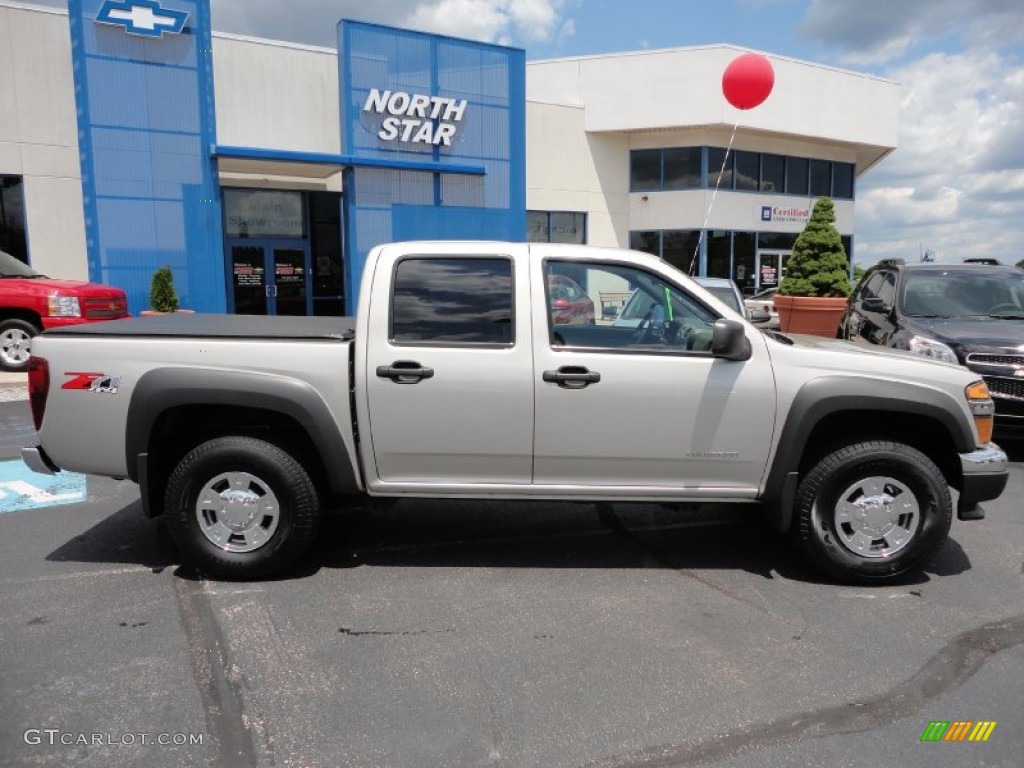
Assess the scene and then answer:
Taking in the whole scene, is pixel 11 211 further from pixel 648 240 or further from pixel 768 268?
pixel 768 268

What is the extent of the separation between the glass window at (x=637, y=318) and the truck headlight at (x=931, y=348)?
3.84 metres

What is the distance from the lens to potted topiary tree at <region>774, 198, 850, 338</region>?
14.4 metres

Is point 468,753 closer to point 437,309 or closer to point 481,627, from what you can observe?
point 481,627

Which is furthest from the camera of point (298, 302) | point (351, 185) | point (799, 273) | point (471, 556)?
point (298, 302)

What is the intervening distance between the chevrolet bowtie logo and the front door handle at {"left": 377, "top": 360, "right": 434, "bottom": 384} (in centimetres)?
1538

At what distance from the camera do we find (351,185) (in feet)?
60.3

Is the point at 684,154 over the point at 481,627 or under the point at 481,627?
over

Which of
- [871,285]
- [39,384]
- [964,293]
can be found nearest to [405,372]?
[39,384]

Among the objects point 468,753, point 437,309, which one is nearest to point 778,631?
point 468,753

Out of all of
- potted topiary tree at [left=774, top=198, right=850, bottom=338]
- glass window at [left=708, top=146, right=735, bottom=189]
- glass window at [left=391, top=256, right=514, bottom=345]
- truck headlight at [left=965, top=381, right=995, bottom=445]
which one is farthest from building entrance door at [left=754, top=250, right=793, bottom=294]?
glass window at [left=391, top=256, right=514, bottom=345]

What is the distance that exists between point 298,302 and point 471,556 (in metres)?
16.8

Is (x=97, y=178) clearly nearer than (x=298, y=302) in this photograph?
Yes

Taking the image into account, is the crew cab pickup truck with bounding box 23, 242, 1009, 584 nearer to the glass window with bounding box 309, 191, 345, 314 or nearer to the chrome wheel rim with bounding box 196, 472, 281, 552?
the chrome wheel rim with bounding box 196, 472, 281, 552

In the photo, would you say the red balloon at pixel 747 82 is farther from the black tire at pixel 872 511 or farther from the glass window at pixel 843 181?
the glass window at pixel 843 181
